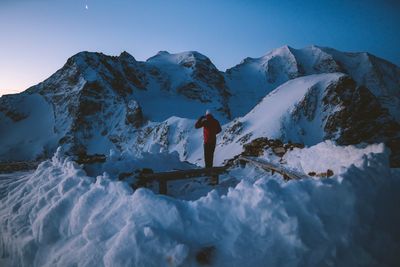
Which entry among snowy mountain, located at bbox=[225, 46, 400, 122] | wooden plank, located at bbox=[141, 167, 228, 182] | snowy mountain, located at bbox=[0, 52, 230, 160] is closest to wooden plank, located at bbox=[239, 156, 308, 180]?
wooden plank, located at bbox=[141, 167, 228, 182]

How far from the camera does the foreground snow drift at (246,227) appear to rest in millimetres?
2529

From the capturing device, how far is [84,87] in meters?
42.7

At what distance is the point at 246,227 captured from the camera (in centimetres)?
265

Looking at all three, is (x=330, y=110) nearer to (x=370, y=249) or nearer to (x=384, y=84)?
(x=370, y=249)

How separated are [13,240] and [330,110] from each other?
19.3 metres

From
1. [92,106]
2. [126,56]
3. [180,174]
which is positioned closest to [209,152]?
[180,174]

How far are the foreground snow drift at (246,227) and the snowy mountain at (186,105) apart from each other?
19.7 ft

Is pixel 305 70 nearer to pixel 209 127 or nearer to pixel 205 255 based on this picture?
pixel 209 127

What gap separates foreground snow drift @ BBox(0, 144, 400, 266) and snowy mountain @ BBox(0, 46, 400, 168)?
6016mm

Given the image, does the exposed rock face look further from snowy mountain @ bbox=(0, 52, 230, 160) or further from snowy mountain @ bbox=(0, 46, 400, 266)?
snowy mountain @ bbox=(0, 52, 230, 160)

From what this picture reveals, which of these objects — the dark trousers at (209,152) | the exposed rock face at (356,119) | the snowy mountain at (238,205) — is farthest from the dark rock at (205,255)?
the exposed rock face at (356,119)

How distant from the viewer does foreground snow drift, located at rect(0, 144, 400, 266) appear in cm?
253

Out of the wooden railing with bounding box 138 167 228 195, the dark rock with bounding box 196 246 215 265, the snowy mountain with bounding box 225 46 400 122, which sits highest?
the snowy mountain with bounding box 225 46 400 122

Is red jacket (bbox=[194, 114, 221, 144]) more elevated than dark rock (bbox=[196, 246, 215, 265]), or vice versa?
red jacket (bbox=[194, 114, 221, 144])
